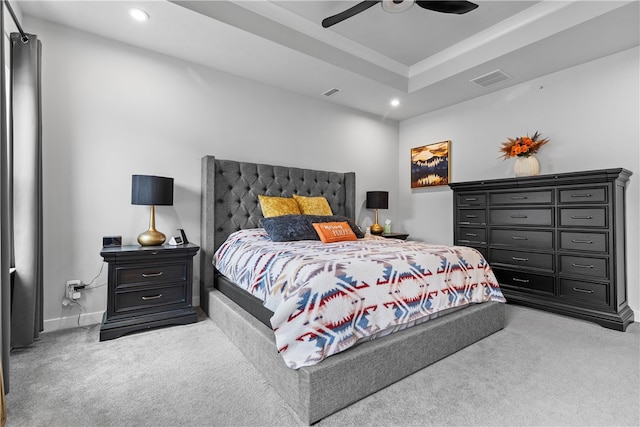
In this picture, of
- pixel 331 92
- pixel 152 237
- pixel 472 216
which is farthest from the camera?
pixel 331 92

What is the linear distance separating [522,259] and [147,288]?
3792 mm

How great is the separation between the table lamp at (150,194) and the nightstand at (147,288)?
0.12 metres

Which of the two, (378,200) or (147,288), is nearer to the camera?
(147,288)

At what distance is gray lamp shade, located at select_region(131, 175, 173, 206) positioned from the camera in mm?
2688

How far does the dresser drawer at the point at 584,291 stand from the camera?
2.82 metres

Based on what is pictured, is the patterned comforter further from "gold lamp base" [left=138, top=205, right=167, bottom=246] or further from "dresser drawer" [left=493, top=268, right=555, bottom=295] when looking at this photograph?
"dresser drawer" [left=493, top=268, right=555, bottom=295]

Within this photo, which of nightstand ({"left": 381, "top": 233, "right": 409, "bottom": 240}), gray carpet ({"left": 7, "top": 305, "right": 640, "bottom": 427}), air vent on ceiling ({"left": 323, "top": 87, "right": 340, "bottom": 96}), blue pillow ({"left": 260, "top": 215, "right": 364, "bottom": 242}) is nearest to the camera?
Result: gray carpet ({"left": 7, "top": 305, "right": 640, "bottom": 427})

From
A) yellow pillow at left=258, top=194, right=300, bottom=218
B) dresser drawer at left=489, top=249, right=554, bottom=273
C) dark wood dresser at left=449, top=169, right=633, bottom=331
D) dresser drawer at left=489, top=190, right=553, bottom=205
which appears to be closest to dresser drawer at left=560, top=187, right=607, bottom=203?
dark wood dresser at left=449, top=169, right=633, bottom=331

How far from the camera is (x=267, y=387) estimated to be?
1779mm

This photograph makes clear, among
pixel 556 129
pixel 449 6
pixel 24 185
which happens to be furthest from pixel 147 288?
pixel 556 129

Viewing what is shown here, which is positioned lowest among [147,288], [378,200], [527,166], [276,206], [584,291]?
[584,291]

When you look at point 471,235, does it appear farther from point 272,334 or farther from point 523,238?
point 272,334

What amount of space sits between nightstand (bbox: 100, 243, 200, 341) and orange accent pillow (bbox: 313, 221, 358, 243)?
1205 mm

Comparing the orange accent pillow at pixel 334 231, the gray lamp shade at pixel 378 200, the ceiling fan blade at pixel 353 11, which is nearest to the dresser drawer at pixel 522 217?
the gray lamp shade at pixel 378 200
